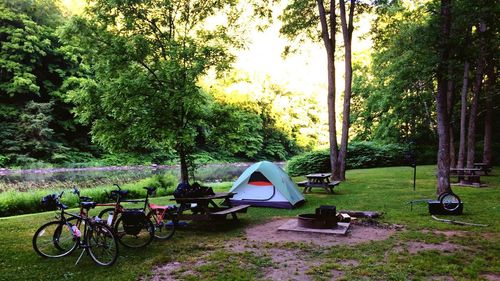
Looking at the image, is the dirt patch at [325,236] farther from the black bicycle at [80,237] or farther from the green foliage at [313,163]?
the green foliage at [313,163]

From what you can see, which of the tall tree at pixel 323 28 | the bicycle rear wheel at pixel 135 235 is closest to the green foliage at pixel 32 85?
the tall tree at pixel 323 28

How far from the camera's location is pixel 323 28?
610 inches

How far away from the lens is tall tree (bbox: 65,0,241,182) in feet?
30.6

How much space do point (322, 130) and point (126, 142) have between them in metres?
35.5

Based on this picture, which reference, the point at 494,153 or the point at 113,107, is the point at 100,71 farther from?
the point at 494,153

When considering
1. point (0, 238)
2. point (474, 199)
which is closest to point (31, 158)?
point (0, 238)

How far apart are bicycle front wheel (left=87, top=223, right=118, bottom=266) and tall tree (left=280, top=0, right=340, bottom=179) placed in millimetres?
11814

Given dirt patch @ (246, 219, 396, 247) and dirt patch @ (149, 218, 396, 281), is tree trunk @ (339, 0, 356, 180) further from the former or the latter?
dirt patch @ (246, 219, 396, 247)

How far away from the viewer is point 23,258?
18.1ft

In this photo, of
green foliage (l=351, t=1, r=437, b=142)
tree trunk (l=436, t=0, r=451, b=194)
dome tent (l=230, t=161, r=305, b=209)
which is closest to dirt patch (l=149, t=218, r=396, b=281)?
dome tent (l=230, t=161, r=305, b=209)

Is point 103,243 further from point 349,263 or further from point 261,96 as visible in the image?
point 261,96

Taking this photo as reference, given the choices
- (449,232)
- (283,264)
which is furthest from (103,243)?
(449,232)

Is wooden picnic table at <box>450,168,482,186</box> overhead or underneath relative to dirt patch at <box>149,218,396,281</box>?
overhead

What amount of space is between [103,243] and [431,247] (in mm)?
5103
